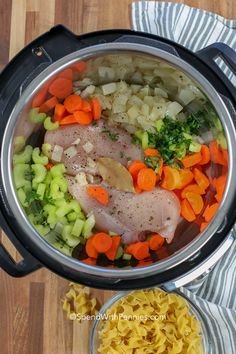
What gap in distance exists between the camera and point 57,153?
128 cm

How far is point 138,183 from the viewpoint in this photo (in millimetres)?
1246

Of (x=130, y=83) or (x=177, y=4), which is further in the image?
(x=177, y=4)

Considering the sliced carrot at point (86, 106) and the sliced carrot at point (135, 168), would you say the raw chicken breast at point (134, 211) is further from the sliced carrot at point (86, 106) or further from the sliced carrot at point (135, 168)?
the sliced carrot at point (86, 106)

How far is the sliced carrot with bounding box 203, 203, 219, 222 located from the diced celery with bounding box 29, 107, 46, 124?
403 millimetres

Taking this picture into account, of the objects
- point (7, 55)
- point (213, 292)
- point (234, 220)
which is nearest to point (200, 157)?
point (234, 220)

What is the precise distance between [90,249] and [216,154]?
33 cm

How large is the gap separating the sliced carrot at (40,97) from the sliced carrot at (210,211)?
16.3 inches

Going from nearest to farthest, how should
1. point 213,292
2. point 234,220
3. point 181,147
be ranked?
point 234,220
point 181,147
point 213,292

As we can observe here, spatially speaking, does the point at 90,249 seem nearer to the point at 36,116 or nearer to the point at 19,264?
the point at 19,264

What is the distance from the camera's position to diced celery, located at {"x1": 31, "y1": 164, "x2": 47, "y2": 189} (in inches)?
49.3

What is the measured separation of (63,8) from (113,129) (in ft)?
1.19

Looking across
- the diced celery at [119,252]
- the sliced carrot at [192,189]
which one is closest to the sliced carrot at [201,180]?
the sliced carrot at [192,189]

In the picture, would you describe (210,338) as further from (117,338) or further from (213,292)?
(117,338)

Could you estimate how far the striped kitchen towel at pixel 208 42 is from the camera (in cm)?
135
